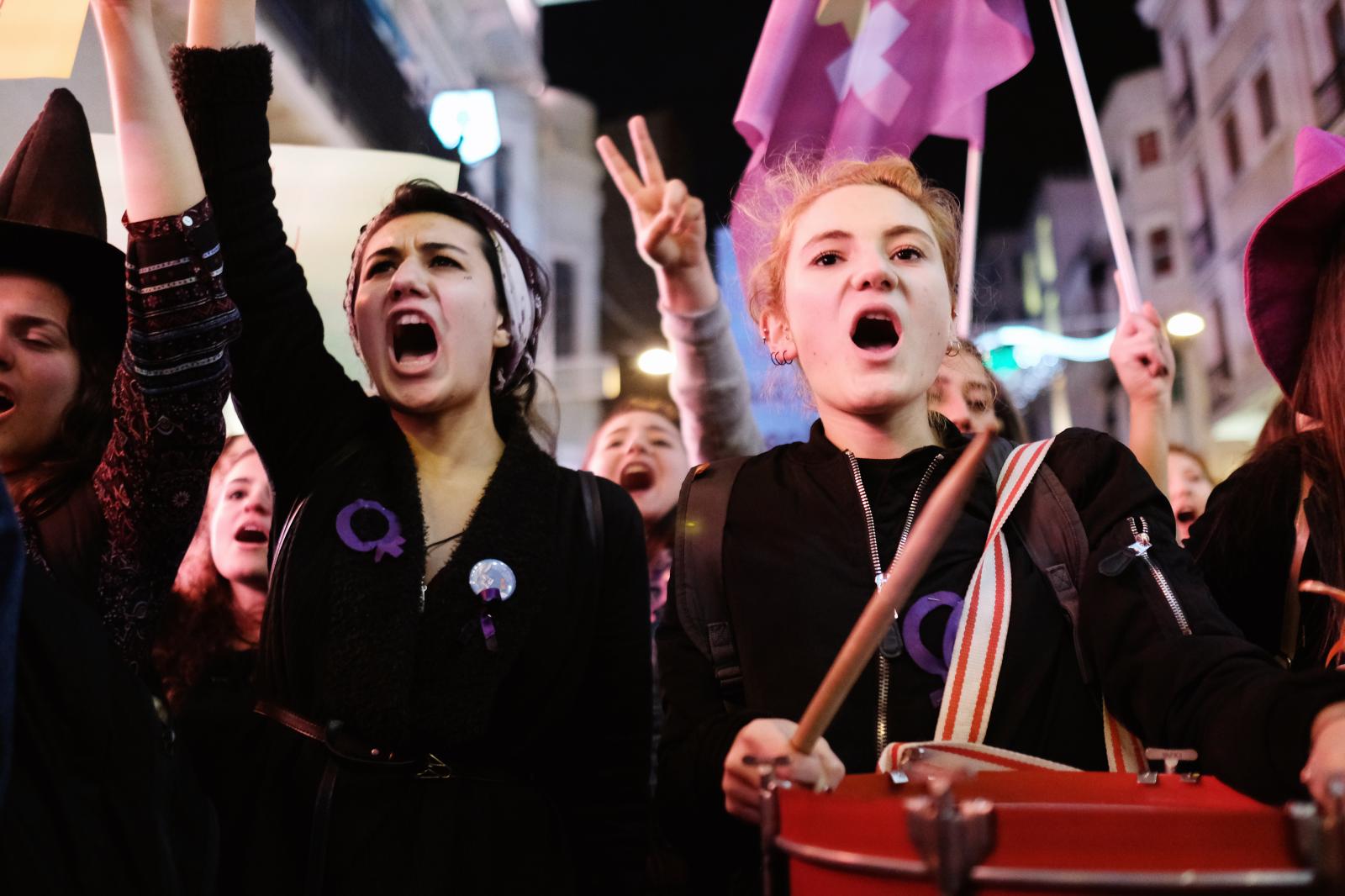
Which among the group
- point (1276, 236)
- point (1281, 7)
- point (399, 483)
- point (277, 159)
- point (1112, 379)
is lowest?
point (399, 483)

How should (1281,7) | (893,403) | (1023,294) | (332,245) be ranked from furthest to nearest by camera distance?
(1023,294) → (1281,7) → (332,245) → (893,403)

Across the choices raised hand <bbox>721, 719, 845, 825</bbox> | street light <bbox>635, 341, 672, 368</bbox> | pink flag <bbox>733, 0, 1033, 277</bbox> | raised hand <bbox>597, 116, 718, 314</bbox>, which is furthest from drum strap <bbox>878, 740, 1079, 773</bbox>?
street light <bbox>635, 341, 672, 368</bbox>

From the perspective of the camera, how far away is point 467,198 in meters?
2.52

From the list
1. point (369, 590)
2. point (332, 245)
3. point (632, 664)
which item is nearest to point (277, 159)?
point (332, 245)

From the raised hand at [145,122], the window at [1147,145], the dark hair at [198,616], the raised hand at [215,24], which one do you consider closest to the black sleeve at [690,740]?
the raised hand at [145,122]

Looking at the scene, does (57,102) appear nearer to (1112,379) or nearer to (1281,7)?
(1112,379)

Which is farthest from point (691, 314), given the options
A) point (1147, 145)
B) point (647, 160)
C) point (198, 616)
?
point (1147, 145)

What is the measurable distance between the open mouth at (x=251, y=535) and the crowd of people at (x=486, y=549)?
2.50 ft

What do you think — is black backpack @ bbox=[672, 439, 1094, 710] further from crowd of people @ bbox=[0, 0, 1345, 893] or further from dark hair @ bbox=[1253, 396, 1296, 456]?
dark hair @ bbox=[1253, 396, 1296, 456]

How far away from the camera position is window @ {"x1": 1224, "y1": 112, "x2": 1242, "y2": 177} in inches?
168

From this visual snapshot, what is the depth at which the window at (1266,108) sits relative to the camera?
4215 millimetres

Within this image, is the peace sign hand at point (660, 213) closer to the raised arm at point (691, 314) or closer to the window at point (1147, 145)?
the raised arm at point (691, 314)

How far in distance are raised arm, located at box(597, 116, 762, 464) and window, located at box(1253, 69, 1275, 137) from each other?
99.9 inches

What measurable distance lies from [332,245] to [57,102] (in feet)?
2.13
